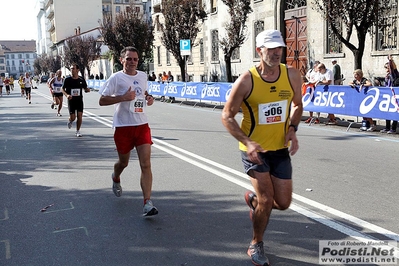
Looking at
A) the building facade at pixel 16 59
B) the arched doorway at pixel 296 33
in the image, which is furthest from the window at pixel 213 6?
the building facade at pixel 16 59

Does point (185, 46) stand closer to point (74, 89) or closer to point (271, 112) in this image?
point (74, 89)

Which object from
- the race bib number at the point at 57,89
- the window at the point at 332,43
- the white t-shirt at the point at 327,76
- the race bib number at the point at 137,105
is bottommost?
the race bib number at the point at 137,105

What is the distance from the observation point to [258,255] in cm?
392

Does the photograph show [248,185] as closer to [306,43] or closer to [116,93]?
[116,93]

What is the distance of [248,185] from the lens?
6.60 metres

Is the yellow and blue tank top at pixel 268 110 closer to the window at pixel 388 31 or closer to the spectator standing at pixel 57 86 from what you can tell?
the window at pixel 388 31

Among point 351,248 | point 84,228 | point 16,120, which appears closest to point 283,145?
point 351,248

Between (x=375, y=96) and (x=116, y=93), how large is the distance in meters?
8.12

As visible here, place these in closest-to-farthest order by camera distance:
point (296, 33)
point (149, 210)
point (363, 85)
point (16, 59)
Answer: point (149, 210) < point (363, 85) < point (296, 33) < point (16, 59)

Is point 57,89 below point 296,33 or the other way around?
below

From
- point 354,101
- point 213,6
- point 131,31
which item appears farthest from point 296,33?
point 131,31

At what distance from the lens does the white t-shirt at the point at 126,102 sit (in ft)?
18.4

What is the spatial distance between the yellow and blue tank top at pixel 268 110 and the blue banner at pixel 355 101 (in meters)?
7.95

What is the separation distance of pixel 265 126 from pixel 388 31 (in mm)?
16105
